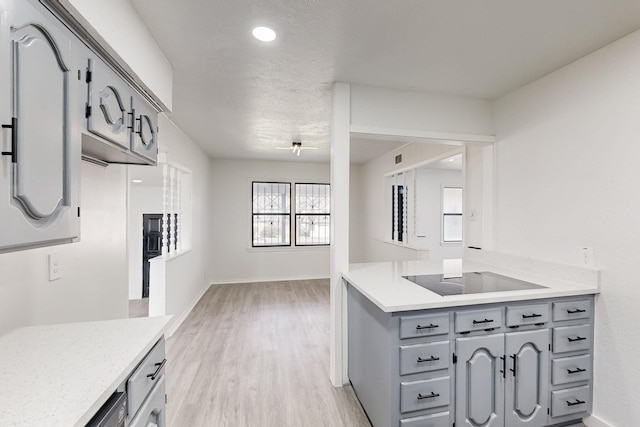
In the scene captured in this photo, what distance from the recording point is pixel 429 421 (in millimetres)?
1632

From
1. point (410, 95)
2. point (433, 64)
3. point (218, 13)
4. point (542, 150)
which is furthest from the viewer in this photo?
point (410, 95)

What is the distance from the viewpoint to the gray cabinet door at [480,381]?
1686 millimetres

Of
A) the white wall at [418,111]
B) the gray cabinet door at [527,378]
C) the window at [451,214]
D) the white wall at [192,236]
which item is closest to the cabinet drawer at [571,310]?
the gray cabinet door at [527,378]

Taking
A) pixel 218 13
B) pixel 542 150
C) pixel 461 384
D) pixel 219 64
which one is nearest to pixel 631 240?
pixel 542 150

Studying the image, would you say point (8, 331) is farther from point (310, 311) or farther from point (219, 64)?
point (310, 311)

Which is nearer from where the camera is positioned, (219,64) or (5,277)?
(5,277)

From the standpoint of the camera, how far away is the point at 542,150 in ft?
7.31

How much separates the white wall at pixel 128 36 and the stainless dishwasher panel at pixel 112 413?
1352 millimetres

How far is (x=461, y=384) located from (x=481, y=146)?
2.11m

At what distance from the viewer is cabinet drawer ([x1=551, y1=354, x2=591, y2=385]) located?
186cm

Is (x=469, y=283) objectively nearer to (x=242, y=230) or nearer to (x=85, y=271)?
(x=85, y=271)

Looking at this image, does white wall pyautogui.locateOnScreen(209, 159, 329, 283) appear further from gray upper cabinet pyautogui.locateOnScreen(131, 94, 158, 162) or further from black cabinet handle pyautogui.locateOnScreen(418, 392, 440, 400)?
black cabinet handle pyautogui.locateOnScreen(418, 392, 440, 400)

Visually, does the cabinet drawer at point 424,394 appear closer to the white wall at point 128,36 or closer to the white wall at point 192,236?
the white wall at point 128,36

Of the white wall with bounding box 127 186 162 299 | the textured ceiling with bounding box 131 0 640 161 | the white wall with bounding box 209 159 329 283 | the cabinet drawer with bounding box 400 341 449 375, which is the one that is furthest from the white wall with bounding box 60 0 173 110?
the white wall with bounding box 127 186 162 299
